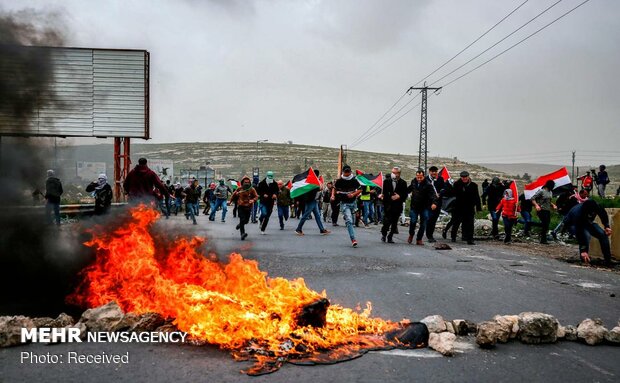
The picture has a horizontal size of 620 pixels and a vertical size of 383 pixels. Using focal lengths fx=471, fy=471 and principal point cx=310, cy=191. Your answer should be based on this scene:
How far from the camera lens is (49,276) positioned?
22.8 ft

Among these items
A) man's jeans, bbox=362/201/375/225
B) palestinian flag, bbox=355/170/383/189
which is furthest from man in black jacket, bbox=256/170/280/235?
man's jeans, bbox=362/201/375/225

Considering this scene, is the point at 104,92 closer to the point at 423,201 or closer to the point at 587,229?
the point at 423,201

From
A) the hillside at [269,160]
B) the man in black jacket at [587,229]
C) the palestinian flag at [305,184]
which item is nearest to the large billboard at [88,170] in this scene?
the palestinian flag at [305,184]

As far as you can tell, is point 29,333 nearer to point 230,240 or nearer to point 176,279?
point 176,279

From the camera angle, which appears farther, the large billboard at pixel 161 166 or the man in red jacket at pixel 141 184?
the large billboard at pixel 161 166

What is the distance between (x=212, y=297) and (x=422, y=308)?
2570 mm

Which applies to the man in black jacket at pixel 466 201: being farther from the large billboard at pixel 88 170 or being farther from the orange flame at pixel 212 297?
the large billboard at pixel 88 170

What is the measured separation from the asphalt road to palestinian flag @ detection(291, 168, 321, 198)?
489 centimetres

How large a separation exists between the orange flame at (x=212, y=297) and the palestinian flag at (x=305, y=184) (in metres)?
10.1

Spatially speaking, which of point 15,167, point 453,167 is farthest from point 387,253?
point 453,167

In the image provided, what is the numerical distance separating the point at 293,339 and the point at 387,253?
266 inches

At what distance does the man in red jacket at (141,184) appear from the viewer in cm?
1025

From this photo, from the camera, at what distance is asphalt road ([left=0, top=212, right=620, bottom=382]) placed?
3.69 metres

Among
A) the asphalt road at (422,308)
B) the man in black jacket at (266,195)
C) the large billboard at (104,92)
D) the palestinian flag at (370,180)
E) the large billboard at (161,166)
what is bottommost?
the asphalt road at (422,308)
